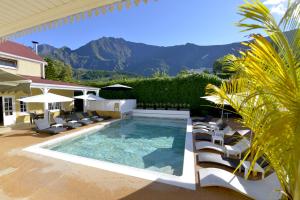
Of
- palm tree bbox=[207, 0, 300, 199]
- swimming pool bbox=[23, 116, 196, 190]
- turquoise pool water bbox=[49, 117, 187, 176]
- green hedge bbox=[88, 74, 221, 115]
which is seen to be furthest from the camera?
green hedge bbox=[88, 74, 221, 115]

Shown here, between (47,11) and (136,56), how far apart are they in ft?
615

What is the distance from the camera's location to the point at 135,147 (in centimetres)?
959

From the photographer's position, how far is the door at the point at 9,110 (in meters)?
13.0

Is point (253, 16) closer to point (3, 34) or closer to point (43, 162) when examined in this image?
point (3, 34)

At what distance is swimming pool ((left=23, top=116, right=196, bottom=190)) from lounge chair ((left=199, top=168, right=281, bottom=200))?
49 centimetres

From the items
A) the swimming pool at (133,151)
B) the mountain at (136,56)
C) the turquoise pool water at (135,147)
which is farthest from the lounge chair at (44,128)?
the mountain at (136,56)

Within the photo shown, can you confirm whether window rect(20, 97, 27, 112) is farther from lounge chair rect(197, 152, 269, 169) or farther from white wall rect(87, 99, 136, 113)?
lounge chair rect(197, 152, 269, 169)

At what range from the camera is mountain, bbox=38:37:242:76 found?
145 m

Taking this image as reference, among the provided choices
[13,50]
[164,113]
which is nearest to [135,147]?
[164,113]

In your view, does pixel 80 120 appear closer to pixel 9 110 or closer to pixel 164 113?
pixel 9 110

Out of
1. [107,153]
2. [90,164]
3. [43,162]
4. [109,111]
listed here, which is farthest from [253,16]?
[109,111]

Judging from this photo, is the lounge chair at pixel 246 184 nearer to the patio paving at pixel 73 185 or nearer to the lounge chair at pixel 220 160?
the patio paving at pixel 73 185

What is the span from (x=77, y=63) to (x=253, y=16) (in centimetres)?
16113

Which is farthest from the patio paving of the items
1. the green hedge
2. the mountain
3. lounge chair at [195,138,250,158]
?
the mountain
